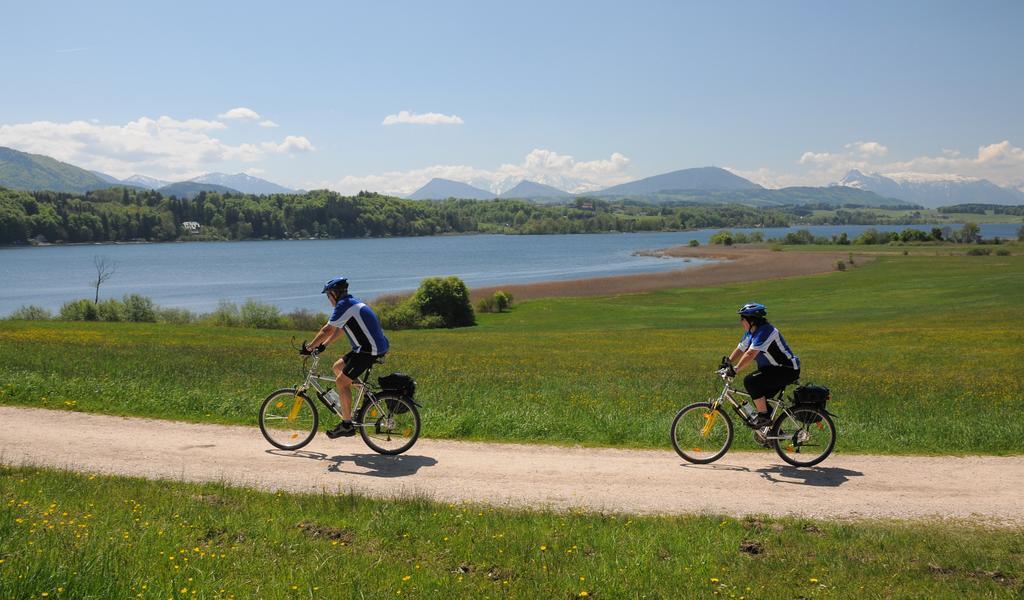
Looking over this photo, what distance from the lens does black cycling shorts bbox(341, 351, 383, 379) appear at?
12.1 m

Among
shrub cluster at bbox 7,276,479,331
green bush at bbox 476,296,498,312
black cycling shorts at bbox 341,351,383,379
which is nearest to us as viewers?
black cycling shorts at bbox 341,351,383,379

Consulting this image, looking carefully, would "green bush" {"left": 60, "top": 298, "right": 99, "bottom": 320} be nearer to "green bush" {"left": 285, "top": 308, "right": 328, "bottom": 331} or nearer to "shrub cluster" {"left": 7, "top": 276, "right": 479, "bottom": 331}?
"shrub cluster" {"left": 7, "top": 276, "right": 479, "bottom": 331}

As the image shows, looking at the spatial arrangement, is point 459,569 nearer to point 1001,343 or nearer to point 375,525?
point 375,525

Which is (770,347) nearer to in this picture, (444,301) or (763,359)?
(763,359)

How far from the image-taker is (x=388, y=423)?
12.4 metres

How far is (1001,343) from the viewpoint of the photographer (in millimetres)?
32625

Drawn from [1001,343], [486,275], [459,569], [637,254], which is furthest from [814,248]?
[459,569]

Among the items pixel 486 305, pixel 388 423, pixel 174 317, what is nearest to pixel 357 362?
pixel 388 423

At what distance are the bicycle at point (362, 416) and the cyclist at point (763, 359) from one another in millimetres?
5505

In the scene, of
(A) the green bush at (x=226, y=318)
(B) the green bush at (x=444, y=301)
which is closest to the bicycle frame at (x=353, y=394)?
(A) the green bush at (x=226, y=318)

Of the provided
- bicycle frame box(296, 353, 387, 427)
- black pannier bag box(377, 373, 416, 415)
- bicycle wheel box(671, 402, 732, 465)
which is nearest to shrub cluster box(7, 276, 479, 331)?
bicycle frame box(296, 353, 387, 427)

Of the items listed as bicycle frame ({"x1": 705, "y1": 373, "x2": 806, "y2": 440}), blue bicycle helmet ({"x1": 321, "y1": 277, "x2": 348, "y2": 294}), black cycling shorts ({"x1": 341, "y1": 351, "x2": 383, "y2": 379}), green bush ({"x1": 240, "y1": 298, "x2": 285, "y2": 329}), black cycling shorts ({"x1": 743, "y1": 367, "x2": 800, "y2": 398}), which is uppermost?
blue bicycle helmet ({"x1": 321, "y1": 277, "x2": 348, "y2": 294})

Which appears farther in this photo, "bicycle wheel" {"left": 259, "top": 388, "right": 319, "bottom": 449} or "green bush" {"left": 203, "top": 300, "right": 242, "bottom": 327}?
"green bush" {"left": 203, "top": 300, "right": 242, "bottom": 327}

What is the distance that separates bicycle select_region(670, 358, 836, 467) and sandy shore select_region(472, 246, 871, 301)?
75526 mm
